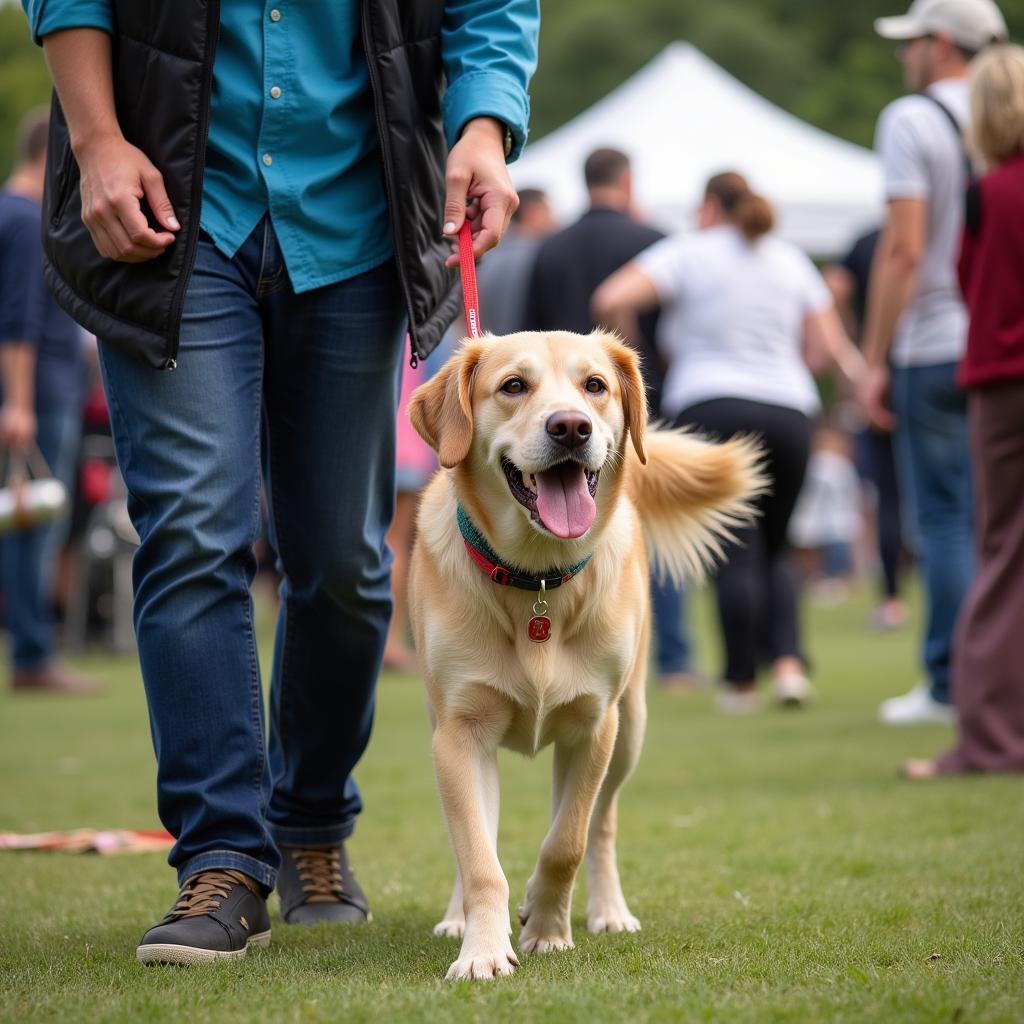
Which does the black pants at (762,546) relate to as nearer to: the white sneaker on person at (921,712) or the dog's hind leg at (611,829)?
the white sneaker on person at (921,712)

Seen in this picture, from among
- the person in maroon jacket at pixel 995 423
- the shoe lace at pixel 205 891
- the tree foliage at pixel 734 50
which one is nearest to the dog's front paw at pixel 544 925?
the shoe lace at pixel 205 891

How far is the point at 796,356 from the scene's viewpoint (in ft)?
26.1

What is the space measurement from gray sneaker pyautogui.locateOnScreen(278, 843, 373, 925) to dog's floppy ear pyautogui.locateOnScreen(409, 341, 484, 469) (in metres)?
1.02

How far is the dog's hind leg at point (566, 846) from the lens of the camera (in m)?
3.28

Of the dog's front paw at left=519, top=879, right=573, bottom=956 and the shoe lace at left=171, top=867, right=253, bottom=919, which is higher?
the shoe lace at left=171, top=867, right=253, bottom=919

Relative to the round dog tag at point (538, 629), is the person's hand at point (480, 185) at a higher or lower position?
higher

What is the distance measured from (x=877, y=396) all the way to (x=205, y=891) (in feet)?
14.5

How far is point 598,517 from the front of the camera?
3.41 metres

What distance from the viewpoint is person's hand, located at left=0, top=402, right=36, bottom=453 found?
850cm

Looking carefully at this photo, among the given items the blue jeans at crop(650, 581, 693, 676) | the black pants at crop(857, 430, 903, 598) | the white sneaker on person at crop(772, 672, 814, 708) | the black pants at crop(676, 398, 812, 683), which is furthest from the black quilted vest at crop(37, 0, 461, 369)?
the black pants at crop(857, 430, 903, 598)

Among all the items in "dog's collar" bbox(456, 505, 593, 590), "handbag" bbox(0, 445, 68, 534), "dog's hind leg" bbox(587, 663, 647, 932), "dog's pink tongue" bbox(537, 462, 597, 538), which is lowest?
"handbag" bbox(0, 445, 68, 534)

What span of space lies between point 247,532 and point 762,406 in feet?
15.5

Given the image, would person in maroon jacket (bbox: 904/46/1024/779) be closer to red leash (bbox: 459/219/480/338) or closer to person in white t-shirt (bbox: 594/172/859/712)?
person in white t-shirt (bbox: 594/172/859/712)

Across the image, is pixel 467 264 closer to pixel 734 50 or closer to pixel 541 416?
pixel 541 416
